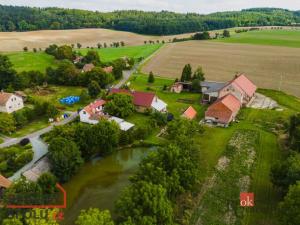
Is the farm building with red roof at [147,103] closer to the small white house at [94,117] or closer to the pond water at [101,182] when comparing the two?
the small white house at [94,117]

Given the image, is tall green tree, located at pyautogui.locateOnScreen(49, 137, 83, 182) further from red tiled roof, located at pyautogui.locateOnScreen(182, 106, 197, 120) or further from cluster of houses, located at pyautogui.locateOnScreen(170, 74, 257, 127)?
cluster of houses, located at pyautogui.locateOnScreen(170, 74, 257, 127)

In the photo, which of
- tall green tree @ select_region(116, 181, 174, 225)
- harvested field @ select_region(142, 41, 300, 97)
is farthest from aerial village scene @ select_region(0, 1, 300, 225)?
harvested field @ select_region(142, 41, 300, 97)

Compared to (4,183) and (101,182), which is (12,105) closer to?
(4,183)

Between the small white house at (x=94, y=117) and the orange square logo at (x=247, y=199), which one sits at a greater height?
the small white house at (x=94, y=117)

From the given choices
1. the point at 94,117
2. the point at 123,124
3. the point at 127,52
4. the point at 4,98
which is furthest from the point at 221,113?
the point at 127,52

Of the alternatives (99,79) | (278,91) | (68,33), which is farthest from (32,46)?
(278,91)

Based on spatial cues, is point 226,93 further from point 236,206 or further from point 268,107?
point 236,206

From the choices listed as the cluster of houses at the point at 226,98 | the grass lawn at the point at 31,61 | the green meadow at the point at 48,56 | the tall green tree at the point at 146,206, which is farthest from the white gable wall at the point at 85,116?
the grass lawn at the point at 31,61
